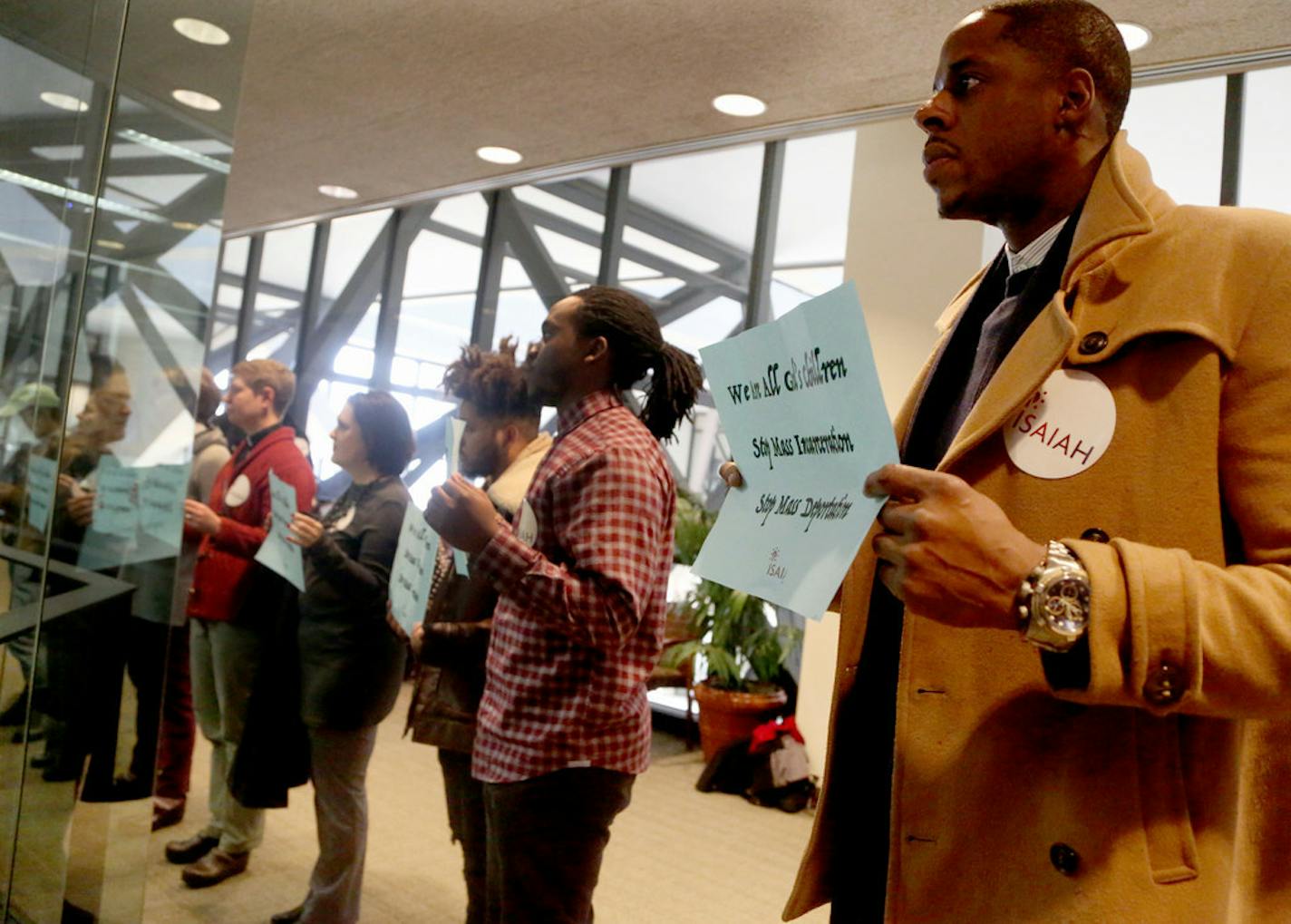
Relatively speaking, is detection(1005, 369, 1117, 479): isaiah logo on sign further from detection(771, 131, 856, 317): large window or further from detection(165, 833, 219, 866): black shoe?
detection(771, 131, 856, 317): large window

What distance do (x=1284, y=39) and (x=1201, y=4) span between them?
467mm

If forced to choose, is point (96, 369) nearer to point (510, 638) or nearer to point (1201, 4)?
point (510, 638)

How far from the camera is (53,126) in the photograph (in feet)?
4.89

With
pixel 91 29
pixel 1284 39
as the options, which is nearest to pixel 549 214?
pixel 1284 39

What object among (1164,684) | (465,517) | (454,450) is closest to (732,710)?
(454,450)

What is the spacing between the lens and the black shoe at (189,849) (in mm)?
3100

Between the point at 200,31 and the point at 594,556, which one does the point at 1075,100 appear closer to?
the point at 594,556

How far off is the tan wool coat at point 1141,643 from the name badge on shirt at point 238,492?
109 inches

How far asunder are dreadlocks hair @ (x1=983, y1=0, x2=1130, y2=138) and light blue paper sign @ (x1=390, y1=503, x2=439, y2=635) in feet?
4.76

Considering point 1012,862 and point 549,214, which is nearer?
point 1012,862

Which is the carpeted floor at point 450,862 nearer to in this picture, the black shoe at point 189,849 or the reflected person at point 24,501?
the black shoe at point 189,849

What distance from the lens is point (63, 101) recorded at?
150cm

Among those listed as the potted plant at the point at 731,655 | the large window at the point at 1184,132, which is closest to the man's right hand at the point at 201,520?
the potted plant at the point at 731,655

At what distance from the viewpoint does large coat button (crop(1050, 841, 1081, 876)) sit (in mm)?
752
